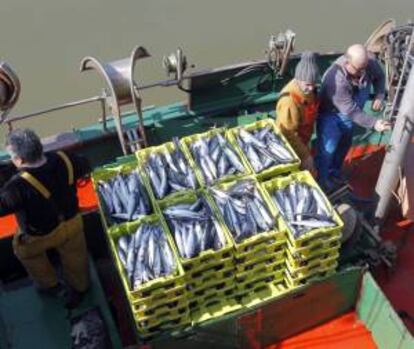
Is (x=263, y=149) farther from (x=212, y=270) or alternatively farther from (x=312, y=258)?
(x=212, y=270)

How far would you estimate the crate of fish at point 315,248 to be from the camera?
4.97 m

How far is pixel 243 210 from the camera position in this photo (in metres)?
5.10

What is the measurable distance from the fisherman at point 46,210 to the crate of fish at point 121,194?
0.96 feet

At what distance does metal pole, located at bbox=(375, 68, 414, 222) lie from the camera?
5105mm

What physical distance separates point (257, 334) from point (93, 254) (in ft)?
6.51

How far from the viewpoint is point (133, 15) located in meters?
11.8

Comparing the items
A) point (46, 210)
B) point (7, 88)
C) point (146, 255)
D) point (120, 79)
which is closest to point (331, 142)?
point (120, 79)

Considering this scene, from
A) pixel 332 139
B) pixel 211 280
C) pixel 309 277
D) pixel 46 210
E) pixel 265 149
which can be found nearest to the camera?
pixel 46 210

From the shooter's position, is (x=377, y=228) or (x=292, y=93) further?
(x=377, y=228)

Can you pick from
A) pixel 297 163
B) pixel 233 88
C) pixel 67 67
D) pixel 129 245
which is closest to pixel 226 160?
pixel 297 163

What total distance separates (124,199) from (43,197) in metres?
0.77

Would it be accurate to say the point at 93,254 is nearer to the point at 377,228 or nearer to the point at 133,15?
the point at 377,228

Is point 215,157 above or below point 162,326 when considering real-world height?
above

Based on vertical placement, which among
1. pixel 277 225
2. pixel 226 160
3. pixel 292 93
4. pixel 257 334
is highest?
pixel 292 93
